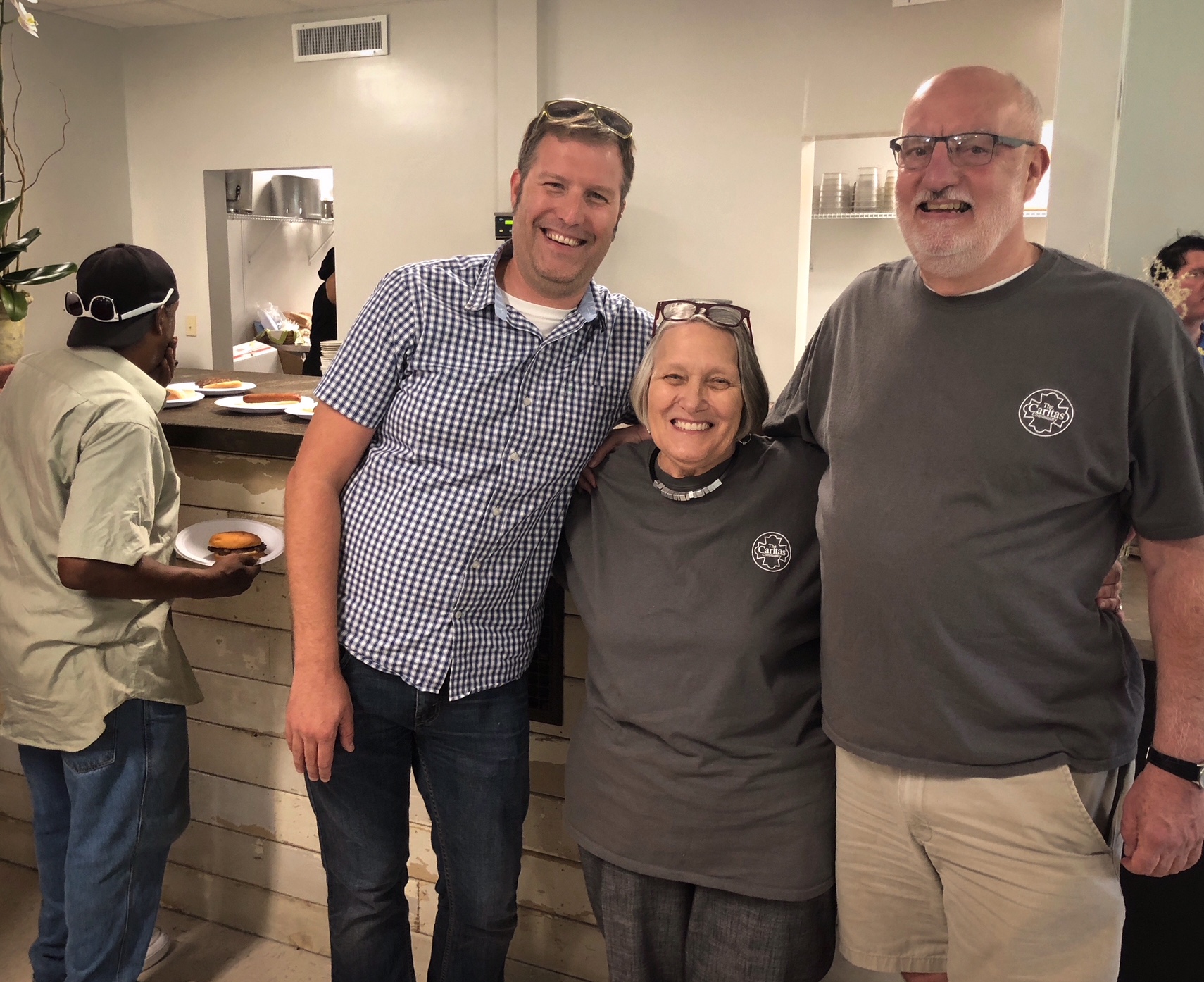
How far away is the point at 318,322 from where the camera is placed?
20.3ft

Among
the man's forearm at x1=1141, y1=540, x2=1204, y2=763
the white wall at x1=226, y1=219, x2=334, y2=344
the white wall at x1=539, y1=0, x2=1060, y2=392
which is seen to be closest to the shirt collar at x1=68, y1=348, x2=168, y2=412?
the man's forearm at x1=1141, y1=540, x2=1204, y2=763

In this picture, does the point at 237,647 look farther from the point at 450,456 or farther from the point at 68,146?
the point at 68,146

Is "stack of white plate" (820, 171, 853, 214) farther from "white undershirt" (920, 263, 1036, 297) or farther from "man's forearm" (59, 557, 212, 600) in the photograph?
"man's forearm" (59, 557, 212, 600)

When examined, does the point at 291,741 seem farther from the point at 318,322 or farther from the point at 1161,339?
the point at 318,322

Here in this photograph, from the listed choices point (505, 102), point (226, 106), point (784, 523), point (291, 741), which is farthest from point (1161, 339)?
point (226, 106)

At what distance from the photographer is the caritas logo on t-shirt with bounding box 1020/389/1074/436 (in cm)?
129

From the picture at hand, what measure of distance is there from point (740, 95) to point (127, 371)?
3.91 m

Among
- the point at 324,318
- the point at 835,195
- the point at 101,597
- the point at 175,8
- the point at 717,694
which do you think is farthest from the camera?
the point at 324,318

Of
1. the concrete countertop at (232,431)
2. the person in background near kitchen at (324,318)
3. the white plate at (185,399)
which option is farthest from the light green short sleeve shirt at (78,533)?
the person in background near kitchen at (324,318)

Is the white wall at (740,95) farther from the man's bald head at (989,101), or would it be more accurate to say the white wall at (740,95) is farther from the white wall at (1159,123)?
the man's bald head at (989,101)

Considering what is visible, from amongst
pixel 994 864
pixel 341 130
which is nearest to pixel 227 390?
pixel 994 864

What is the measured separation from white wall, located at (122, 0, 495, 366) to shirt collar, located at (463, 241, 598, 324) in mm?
4131

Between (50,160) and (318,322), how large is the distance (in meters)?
1.95

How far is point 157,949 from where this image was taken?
7.83 ft
